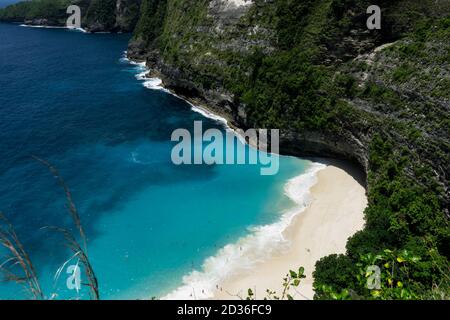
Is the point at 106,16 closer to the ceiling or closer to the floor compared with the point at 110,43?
closer to the ceiling

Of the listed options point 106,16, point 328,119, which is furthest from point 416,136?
point 106,16

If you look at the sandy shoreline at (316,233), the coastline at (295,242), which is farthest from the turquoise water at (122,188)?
the sandy shoreline at (316,233)

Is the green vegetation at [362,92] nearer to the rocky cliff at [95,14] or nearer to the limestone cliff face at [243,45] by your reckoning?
the limestone cliff face at [243,45]

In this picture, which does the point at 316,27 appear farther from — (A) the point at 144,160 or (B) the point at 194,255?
(B) the point at 194,255

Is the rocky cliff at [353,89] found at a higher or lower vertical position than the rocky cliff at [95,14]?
lower

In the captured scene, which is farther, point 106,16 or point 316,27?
point 106,16

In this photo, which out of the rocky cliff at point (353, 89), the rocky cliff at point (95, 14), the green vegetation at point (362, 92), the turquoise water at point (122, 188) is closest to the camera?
the green vegetation at point (362, 92)
